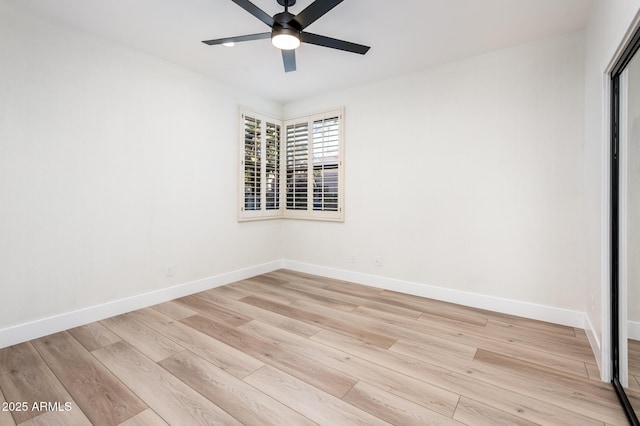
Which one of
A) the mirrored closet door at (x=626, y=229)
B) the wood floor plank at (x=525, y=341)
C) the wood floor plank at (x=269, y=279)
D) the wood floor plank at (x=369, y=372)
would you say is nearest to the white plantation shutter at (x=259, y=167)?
the wood floor plank at (x=269, y=279)

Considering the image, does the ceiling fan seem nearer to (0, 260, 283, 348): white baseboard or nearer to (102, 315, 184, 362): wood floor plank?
(102, 315, 184, 362): wood floor plank

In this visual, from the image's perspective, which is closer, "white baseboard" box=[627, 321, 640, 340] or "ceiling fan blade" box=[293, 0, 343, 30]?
"white baseboard" box=[627, 321, 640, 340]

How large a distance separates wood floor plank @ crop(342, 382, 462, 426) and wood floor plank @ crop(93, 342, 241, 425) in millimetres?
674

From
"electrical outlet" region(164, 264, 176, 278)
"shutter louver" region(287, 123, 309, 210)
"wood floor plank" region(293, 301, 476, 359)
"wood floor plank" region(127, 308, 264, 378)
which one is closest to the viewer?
"wood floor plank" region(127, 308, 264, 378)

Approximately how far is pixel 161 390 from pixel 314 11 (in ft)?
8.40

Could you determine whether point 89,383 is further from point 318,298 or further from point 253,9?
point 253,9

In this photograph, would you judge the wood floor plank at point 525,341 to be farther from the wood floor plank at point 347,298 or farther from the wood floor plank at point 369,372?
the wood floor plank at point 369,372

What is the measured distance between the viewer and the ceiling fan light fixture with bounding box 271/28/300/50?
7.07ft

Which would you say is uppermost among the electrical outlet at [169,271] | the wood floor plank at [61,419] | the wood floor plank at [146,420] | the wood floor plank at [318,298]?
the electrical outlet at [169,271]

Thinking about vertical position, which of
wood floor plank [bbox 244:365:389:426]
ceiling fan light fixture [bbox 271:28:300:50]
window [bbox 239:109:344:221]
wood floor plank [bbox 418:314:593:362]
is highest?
ceiling fan light fixture [bbox 271:28:300:50]

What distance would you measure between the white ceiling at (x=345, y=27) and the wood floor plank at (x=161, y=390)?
267 cm

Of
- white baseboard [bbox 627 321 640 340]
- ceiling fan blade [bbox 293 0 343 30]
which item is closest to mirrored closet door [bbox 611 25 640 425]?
white baseboard [bbox 627 321 640 340]

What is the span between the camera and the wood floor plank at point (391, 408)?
4.96 feet

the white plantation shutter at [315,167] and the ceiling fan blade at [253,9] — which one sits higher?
the ceiling fan blade at [253,9]
